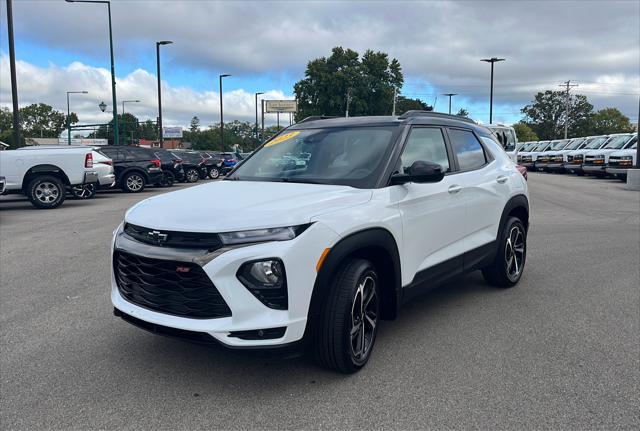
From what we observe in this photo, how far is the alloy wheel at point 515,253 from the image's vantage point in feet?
19.4

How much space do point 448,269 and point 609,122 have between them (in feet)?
373

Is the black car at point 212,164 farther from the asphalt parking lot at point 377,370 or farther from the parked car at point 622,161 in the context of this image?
the asphalt parking lot at point 377,370

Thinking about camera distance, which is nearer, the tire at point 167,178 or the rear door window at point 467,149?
the rear door window at point 467,149

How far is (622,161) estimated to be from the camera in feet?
77.7

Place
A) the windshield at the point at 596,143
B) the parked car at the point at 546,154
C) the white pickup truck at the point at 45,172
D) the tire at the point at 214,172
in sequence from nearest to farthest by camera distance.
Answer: the white pickup truck at the point at 45,172 → the windshield at the point at 596,143 → the tire at the point at 214,172 → the parked car at the point at 546,154

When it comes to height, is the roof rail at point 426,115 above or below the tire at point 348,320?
above

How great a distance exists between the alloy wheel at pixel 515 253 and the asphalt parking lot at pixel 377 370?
0.19m

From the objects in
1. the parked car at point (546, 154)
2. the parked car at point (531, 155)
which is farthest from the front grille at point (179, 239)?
the parked car at point (531, 155)

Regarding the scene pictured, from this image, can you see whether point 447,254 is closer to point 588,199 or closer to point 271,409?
point 271,409

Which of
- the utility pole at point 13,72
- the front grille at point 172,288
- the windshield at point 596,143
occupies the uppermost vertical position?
the utility pole at point 13,72

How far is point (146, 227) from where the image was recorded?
340 centimetres

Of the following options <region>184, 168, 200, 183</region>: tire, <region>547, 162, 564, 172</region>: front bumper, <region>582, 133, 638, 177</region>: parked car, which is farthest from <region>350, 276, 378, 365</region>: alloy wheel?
<region>547, 162, 564, 172</region>: front bumper

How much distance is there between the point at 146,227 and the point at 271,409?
1.36 metres

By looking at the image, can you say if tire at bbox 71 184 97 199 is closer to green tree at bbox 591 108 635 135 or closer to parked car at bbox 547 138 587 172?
parked car at bbox 547 138 587 172
